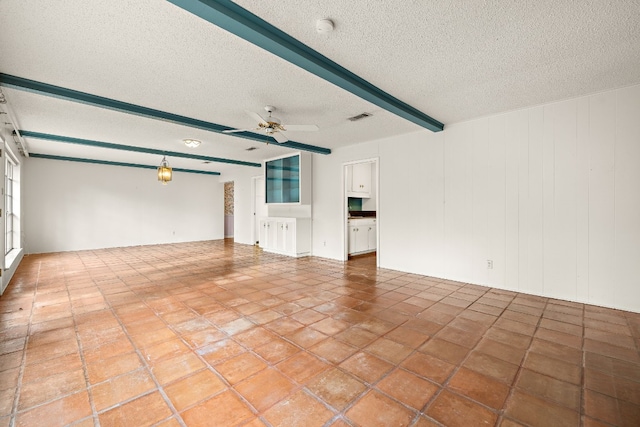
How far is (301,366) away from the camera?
6.70ft

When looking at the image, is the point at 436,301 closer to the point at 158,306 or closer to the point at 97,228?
the point at 158,306

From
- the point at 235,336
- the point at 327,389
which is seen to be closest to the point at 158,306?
the point at 235,336

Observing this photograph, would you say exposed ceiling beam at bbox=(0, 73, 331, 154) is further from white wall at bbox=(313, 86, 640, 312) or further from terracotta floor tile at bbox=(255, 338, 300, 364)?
terracotta floor tile at bbox=(255, 338, 300, 364)

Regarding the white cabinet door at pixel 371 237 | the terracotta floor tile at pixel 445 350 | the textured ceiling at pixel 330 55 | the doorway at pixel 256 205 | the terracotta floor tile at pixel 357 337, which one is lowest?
the terracotta floor tile at pixel 445 350

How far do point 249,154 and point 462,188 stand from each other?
499 cm

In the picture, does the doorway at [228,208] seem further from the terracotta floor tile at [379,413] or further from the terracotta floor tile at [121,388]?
the terracotta floor tile at [379,413]

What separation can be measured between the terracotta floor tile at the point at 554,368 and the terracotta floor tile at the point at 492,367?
0.15m

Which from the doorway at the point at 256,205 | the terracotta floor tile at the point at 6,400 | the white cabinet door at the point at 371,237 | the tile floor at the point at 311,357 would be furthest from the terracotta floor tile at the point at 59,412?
the doorway at the point at 256,205

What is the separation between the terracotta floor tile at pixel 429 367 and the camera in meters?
1.92

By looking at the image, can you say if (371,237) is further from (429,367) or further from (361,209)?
(429,367)

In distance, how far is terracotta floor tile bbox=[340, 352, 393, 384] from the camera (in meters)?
1.92

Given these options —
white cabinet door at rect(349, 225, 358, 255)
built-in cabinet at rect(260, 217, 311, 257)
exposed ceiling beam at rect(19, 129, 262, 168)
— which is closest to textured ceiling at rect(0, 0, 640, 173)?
exposed ceiling beam at rect(19, 129, 262, 168)

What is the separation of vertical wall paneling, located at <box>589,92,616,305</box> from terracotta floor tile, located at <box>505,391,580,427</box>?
2.54m

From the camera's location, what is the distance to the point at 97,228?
807cm
